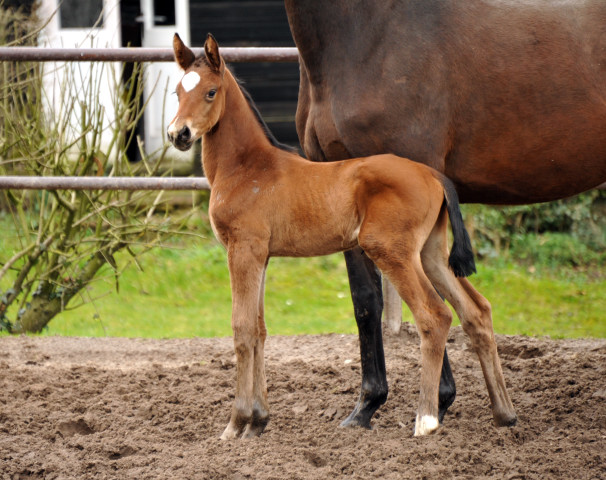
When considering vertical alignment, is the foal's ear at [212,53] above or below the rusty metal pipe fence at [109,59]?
above

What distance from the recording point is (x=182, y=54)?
326 cm

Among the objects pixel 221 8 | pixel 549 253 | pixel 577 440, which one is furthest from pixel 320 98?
pixel 221 8

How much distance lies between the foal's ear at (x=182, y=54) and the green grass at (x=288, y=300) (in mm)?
3269

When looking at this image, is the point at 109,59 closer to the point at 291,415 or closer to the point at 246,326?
the point at 246,326

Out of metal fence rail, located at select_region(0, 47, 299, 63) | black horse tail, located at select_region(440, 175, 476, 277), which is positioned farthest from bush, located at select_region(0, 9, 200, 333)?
black horse tail, located at select_region(440, 175, 476, 277)

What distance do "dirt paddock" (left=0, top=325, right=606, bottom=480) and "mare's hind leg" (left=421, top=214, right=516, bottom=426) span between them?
13 cm

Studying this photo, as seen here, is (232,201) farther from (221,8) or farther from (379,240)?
(221,8)

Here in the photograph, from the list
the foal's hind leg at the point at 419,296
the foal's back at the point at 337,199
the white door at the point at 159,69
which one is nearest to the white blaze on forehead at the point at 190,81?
the foal's back at the point at 337,199

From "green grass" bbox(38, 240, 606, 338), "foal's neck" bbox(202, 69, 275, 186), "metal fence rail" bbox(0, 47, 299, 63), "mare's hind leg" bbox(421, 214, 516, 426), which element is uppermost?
"foal's neck" bbox(202, 69, 275, 186)

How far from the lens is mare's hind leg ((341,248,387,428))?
356 centimetres

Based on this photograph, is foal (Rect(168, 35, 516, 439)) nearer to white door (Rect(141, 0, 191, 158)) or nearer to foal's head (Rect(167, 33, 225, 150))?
foal's head (Rect(167, 33, 225, 150))

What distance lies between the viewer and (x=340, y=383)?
4.16 meters

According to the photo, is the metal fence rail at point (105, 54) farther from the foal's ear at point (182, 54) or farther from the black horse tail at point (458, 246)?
the black horse tail at point (458, 246)

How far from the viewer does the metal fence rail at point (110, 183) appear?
15.4 ft
